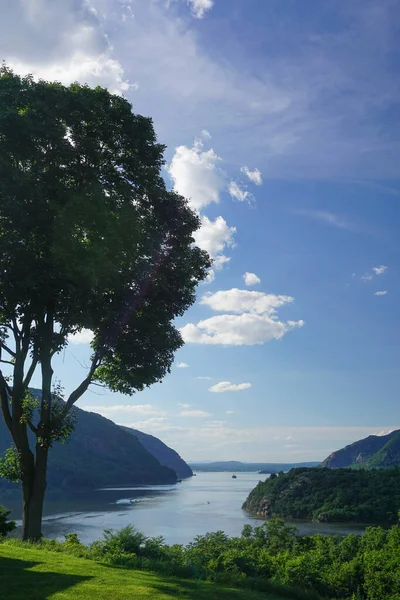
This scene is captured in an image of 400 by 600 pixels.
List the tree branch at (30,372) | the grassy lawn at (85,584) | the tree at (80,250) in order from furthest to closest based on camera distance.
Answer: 1. the tree branch at (30,372)
2. the tree at (80,250)
3. the grassy lawn at (85,584)

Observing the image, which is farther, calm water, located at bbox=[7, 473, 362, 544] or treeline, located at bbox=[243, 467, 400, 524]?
treeline, located at bbox=[243, 467, 400, 524]

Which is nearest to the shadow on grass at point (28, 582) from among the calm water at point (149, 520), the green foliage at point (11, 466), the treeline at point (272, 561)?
the treeline at point (272, 561)

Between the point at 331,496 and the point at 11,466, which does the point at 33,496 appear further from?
the point at 331,496

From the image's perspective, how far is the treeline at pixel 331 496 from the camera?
125562mm

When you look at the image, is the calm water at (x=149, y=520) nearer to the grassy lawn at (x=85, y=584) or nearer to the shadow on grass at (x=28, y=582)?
the grassy lawn at (x=85, y=584)

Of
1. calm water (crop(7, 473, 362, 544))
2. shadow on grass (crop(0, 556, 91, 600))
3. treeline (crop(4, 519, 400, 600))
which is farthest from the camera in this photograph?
calm water (crop(7, 473, 362, 544))

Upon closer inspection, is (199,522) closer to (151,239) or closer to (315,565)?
(315,565)

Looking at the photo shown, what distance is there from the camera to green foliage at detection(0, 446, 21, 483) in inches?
767

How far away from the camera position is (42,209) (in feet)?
60.0

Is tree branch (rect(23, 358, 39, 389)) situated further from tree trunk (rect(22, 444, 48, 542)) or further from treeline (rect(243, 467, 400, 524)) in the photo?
treeline (rect(243, 467, 400, 524))

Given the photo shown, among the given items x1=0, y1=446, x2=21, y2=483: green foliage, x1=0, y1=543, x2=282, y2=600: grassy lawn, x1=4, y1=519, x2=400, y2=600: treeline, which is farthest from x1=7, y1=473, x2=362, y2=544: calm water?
x1=0, y1=543, x2=282, y2=600: grassy lawn

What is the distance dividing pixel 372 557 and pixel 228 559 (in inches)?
503

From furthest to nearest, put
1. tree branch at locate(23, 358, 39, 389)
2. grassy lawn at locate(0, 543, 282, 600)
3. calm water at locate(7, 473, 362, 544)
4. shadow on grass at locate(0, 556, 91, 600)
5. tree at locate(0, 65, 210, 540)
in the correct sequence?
calm water at locate(7, 473, 362, 544) → tree branch at locate(23, 358, 39, 389) → tree at locate(0, 65, 210, 540) → grassy lawn at locate(0, 543, 282, 600) → shadow on grass at locate(0, 556, 91, 600)

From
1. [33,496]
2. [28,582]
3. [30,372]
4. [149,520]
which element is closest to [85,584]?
[28,582]
